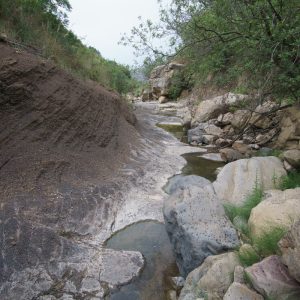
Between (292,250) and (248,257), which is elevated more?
(292,250)

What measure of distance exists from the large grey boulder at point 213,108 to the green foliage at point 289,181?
647 centimetres

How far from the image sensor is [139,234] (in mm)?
5090

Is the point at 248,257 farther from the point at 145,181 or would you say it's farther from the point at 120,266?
the point at 145,181

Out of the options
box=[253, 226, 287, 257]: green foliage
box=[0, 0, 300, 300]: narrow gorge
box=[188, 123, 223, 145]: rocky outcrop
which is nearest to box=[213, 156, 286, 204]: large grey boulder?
box=[0, 0, 300, 300]: narrow gorge

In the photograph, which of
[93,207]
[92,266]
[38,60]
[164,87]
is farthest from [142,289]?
[164,87]

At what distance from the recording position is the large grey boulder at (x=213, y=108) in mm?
11883

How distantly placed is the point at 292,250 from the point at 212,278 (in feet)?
3.12

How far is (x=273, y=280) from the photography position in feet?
9.27

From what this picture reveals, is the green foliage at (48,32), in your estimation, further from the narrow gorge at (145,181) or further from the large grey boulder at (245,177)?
the large grey boulder at (245,177)

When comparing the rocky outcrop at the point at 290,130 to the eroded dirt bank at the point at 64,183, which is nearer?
the eroded dirt bank at the point at 64,183

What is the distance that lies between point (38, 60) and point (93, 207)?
350cm

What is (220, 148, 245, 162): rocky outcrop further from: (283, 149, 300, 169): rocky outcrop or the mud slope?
(283, 149, 300, 169): rocky outcrop

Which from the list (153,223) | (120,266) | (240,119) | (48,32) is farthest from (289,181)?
A: (48,32)

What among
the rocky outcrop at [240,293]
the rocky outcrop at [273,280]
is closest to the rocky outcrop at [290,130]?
the rocky outcrop at [273,280]
